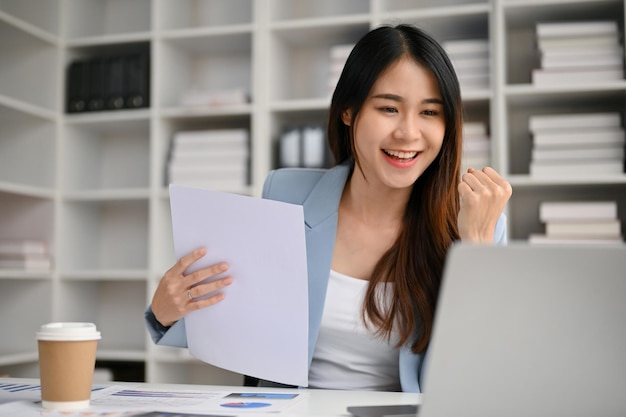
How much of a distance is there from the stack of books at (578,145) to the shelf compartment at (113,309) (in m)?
1.93

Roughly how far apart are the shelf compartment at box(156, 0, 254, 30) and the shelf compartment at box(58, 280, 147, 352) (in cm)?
128

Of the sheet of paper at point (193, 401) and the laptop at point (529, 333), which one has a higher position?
the laptop at point (529, 333)

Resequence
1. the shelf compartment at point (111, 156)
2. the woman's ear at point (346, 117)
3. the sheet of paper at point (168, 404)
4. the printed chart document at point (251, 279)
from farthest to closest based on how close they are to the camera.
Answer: the shelf compartment at point (111, 156) < the woman's ear at point (346, 117) < the printed chart document at point (251, 279) < the sheet of paper at point (168, 404)

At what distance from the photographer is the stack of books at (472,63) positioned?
2.94 metres

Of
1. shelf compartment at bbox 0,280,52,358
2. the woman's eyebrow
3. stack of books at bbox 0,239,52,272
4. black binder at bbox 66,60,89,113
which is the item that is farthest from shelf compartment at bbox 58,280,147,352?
the woman's eyebrow

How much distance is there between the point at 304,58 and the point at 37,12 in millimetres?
1261

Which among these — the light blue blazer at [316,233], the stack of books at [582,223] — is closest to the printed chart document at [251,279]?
the light blue blazer at [316,233]

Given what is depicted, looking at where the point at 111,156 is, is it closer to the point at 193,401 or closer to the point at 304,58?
the point at 304,58

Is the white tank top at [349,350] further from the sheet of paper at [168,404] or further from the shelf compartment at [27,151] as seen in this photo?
the shelf compartment at [27,151]

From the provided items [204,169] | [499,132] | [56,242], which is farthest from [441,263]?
[56,242]

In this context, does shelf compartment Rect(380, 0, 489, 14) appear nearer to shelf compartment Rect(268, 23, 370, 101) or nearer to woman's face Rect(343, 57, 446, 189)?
shelf compartment Rect(268, 23, 370, 101)

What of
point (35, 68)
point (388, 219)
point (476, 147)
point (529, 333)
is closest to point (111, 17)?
point (35, 68)

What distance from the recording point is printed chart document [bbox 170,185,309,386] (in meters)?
1.20

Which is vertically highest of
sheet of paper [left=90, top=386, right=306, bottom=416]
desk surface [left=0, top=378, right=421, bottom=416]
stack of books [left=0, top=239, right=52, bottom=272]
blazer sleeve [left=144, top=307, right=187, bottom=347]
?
stack of books [left=0, top=239, right=52, bottom=272]
